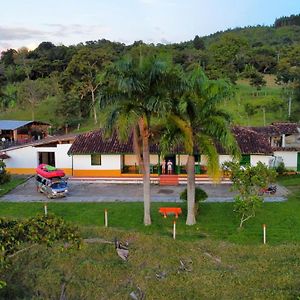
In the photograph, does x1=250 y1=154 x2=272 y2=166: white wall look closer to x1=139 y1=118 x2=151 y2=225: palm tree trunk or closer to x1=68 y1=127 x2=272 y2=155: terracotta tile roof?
x1=68 y1=127 x2=272 y2=155: terracotta tile roof

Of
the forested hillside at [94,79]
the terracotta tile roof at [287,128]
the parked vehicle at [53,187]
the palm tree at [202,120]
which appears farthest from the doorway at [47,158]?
the terracotta tile roof at [287,128]

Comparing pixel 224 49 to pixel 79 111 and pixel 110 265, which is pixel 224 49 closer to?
pixel 79 111

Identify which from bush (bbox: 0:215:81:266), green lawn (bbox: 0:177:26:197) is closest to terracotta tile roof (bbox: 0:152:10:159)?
green lawn (bbox: 0:177:26:197)

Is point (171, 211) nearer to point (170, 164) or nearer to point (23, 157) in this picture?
point (170, 164)

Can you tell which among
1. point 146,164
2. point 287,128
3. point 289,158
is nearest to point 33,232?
point 146,164

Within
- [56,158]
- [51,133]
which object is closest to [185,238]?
[56,158]
